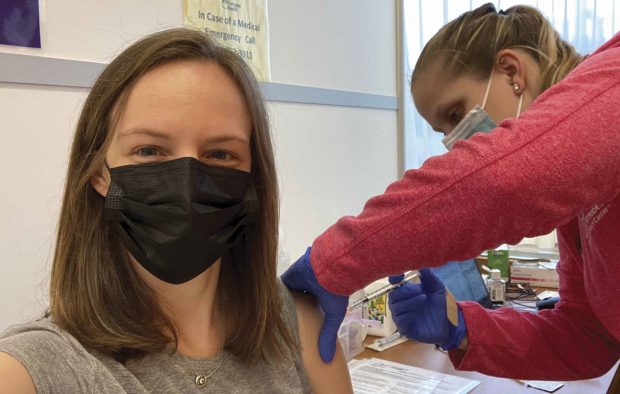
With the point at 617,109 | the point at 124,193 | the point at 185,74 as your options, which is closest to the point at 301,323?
the point at 124,193

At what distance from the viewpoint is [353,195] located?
254 cm

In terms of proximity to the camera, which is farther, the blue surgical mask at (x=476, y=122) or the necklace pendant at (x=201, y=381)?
the blue surgical mask at (x=476, y=122)

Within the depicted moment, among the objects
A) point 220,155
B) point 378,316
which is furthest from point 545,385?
point 220,155

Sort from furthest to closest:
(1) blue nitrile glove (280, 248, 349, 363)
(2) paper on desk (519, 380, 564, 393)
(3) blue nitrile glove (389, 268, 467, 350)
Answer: (2) paper on desk (519, 380, 564, 393) → (3) blue nitrile glove (389, 268, 467, 350) → (1) blue nitrile glove (280, 248, 349, 363)

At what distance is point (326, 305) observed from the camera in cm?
111

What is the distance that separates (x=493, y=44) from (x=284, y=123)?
3.47 ft

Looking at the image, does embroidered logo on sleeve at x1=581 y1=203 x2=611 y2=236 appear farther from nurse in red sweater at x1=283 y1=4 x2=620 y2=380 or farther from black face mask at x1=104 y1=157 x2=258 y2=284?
black face mask at x1=104 y1=157 x2=258 y2=284

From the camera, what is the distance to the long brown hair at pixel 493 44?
44.8 inches

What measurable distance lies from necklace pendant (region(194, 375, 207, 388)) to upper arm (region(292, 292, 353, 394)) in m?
0.24

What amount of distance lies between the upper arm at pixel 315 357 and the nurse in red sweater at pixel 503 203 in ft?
0.09

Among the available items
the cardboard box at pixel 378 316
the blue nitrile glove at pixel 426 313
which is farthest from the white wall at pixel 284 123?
the blue nitrile glove at pixel 426 313

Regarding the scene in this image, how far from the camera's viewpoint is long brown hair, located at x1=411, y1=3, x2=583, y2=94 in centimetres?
114

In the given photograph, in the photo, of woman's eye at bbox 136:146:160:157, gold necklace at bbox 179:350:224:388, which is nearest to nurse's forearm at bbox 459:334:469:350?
gold necklace at bbox 179:350:224:388

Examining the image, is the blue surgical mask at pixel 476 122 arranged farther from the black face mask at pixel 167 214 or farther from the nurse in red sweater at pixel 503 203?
the black face mask at pixel 167 214
